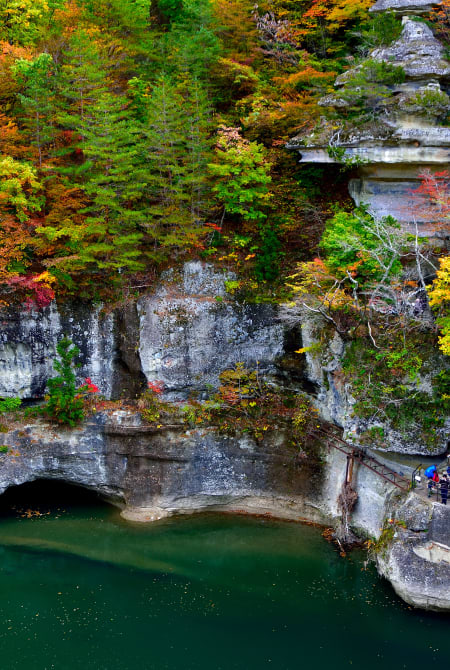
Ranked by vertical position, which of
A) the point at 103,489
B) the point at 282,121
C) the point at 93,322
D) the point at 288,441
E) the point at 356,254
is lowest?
the point at 103,489

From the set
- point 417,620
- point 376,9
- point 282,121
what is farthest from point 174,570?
point 376,9

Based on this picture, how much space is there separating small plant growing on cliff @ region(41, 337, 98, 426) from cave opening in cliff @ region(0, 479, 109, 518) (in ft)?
7.44

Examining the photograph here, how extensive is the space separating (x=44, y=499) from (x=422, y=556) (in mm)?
11818

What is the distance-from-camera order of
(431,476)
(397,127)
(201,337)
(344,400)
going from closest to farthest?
(431,476)
(344,400)
(397,127)
(201,337)

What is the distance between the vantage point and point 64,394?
18266 mm

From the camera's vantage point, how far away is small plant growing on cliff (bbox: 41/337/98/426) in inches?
715

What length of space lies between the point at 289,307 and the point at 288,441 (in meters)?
4.02

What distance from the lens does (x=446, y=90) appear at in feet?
58.3

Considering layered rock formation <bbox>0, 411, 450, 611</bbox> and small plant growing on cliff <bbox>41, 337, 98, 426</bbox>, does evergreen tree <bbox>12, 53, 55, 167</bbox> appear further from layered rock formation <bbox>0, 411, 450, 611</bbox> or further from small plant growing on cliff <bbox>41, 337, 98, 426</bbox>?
layered rock formation <bbox>0, 411, 450, 611</bbox>

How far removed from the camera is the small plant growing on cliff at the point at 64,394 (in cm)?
1817

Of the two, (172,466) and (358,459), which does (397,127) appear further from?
(172,466)

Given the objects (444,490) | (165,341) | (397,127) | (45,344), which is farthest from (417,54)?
(45,344)

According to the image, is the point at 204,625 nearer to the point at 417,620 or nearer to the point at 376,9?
the point at 417,620

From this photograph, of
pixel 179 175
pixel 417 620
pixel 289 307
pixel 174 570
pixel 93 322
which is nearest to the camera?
pixel 417 620
